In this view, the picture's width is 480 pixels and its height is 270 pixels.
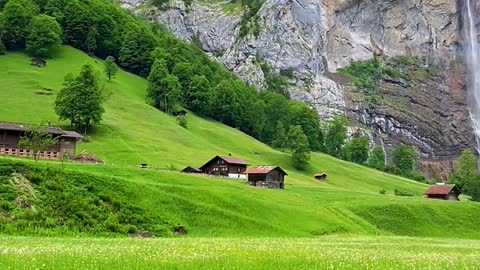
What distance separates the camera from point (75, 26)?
563ft

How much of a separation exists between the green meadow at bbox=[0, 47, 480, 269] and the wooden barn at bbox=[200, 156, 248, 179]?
8.81 ft

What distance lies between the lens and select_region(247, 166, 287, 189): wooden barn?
92375mm

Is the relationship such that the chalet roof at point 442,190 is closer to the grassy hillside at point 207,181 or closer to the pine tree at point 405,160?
the grassy hillside at point 207,181

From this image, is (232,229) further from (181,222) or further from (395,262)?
A: (395,262)

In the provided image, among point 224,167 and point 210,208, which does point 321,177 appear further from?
point 210,208

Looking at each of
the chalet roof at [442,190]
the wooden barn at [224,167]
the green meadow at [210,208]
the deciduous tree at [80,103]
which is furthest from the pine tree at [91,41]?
the chalet roof at [442,190]

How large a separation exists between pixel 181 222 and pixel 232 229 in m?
5.05

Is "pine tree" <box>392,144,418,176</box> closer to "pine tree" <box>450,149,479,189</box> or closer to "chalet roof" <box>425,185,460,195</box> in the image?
"pine tree" <box>450,149,479,189</box>

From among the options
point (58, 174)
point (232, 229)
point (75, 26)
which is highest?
point (75, 26)

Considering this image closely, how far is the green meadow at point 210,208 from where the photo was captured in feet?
77.9

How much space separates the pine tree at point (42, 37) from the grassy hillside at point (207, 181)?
4.07m

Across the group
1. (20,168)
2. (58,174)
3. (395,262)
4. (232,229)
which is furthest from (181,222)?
(395,262)

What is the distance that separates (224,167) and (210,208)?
46460 mm

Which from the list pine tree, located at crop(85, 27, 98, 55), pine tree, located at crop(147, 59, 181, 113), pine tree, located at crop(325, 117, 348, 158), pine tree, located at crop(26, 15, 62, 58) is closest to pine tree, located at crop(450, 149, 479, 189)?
pine tree, located at crop(325, 117, 348, 158)
